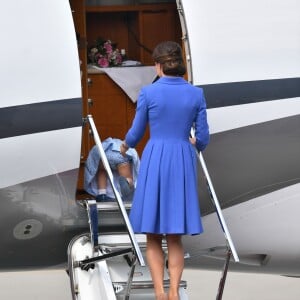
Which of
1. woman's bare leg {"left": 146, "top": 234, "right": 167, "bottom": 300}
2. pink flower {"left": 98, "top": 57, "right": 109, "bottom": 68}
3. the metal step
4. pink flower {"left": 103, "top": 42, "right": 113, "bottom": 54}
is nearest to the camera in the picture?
woman's bare leg {"left": 146, "top": 234, "right": 167, "bottom": 300}

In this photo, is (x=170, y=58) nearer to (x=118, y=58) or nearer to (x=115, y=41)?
(x=118, y=58)

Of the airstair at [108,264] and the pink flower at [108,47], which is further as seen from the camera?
the pink flower at [108,47]

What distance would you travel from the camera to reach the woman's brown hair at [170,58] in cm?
506

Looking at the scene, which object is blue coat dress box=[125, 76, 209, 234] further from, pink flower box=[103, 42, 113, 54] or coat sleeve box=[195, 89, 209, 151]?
pink flower box=[103, 42, 113, 54]

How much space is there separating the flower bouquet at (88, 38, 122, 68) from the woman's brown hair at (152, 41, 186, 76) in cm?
224

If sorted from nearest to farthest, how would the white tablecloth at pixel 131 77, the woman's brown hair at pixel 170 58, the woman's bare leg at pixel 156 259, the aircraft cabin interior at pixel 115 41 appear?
the woman's brown hair at pixel 170 58, the woman's bare leg at pixel 156 259, the aircraft cabin interior at pixel 115 41, the white tablecloth at pixel 131 77

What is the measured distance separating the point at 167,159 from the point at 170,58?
537 mm

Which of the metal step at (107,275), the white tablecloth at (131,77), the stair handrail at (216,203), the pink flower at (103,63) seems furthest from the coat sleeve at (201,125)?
the pink flower at (103,63)

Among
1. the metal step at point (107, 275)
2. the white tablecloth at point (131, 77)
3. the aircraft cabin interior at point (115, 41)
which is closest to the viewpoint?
the metal step at point (107, 275)

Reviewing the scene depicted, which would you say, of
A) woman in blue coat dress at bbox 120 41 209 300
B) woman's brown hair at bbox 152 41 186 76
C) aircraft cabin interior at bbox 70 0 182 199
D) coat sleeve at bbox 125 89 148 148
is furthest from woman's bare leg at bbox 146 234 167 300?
aircraft cabin interior at bbox 70 0 182 199

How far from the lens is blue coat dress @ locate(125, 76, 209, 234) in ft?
16.6

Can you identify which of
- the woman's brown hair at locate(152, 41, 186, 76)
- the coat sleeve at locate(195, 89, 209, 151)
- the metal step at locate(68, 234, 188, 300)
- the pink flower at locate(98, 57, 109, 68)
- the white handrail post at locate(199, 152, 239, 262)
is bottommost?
the metal step at locate(68, 234, 188, 300)

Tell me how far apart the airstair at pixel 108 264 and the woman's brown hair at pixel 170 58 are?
0.57m

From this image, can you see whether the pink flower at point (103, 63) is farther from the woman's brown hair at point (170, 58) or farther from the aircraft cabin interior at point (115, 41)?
the woman's brown hair at point (170, 58)
